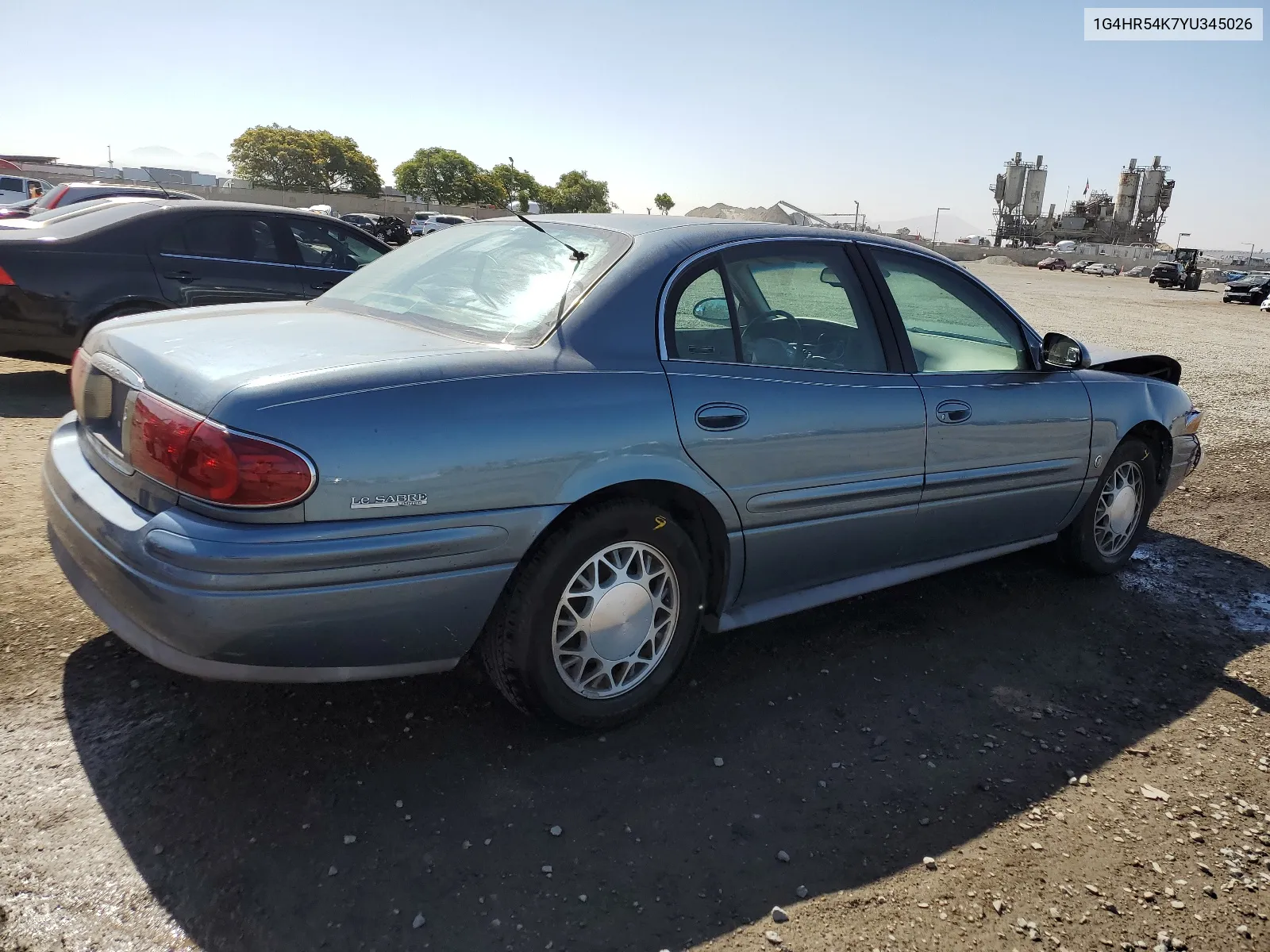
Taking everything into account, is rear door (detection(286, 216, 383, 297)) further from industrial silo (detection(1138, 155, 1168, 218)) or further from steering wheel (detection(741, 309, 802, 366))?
industrial silo (detection(1138, 155, 1168, 218))

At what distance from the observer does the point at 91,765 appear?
2.54 m

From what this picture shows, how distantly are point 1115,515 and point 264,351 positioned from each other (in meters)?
3.94

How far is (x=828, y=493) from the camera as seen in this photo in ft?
10.4

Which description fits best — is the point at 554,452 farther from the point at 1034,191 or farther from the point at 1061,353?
the point at 1034,191

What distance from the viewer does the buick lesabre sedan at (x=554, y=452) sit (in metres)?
2.22

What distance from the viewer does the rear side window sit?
21.9ft

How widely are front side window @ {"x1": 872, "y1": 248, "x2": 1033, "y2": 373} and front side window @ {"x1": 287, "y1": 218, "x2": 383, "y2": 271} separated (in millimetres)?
5103

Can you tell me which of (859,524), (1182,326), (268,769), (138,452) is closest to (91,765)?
(268,769)

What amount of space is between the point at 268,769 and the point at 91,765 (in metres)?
0.48

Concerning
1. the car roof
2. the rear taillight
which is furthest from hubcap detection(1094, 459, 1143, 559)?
the rear taillight

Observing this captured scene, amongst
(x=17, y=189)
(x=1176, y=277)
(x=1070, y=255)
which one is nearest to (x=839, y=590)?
(x=17, y=189)

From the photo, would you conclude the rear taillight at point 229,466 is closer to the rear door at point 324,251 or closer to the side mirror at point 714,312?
the side mirror at point 714,312

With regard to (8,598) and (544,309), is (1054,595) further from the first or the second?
(8,598)

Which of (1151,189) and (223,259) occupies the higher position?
(1151,189)
